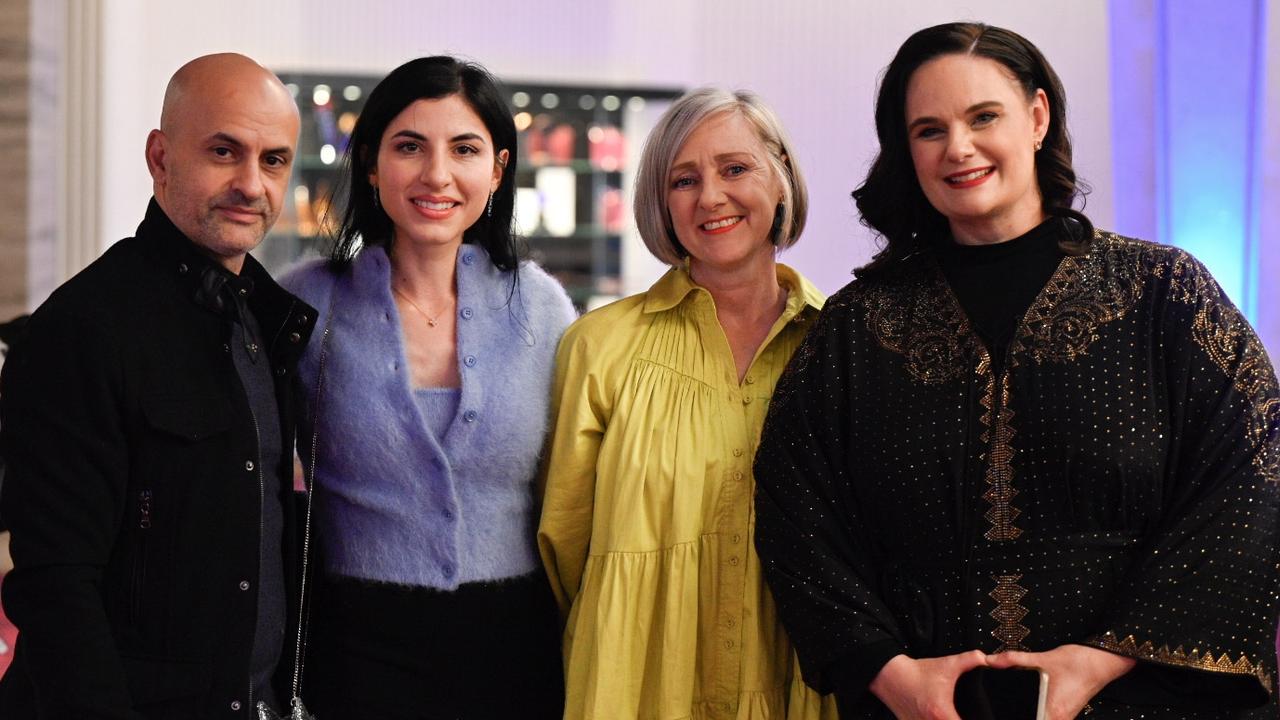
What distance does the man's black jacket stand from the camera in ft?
5.39

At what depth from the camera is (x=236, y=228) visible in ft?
6.36

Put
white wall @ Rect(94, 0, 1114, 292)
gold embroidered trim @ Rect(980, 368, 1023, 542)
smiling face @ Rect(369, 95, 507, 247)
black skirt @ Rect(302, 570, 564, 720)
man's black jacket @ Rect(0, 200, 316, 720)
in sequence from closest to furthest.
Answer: man's black jacket @ Rect(0, 200, 316, 720) < gold embroidered trim @ Rect(980, 368, 1023, 542) < black skirt @ Rect(302, 570, 564, 720) < smiling face @ Rect(369, 95, 507, 247) < white wall @ Rect(94, 0, 1114, 292)

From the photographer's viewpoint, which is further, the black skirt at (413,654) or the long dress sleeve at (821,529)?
the black skirt at (413,654)

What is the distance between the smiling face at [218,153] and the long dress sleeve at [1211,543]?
4.69 ft

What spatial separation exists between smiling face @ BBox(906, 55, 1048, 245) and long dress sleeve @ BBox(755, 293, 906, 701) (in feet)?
0.89

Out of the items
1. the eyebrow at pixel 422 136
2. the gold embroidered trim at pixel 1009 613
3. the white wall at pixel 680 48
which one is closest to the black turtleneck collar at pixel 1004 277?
the gold embroidered trim at pixel 1009 613

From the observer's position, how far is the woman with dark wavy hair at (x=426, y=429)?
2.10 metres

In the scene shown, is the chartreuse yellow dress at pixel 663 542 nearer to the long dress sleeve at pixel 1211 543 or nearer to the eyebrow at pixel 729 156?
the eyebrow at pixel 729 156

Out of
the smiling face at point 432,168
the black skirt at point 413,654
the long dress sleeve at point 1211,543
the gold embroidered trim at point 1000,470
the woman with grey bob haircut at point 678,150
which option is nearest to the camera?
the long dress sleeve at point 1211,543

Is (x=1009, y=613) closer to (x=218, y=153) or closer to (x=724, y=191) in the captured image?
(x=724, y=191)

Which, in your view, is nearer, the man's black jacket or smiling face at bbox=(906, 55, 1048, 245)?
the man's black jacket

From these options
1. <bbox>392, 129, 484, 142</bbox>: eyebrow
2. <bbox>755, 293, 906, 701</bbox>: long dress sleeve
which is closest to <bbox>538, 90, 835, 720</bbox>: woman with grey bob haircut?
<bbox>755, 293, 906, 701</bbox>: long dress sleeve

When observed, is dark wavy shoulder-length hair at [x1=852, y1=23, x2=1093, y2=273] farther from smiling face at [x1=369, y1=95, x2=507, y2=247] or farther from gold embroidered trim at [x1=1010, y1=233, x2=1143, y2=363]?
smiling face at [x1=369, y1=95, x2=507, y2=247]

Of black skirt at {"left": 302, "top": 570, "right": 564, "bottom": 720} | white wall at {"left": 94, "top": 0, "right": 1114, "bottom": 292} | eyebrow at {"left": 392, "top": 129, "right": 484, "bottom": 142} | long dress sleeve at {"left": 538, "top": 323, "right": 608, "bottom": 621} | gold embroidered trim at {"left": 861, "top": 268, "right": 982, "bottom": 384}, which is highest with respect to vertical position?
white wall at {"left": 94, "top": 0, "right": 1114, "bottom": 292}
